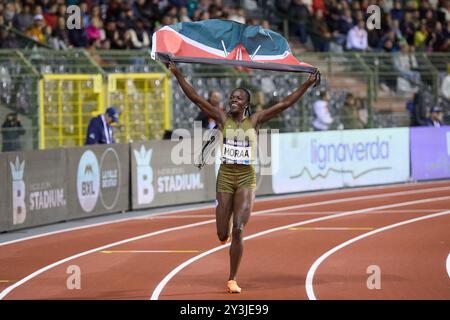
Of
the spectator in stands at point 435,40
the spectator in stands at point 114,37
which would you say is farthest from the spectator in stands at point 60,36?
the spectator in stands at point 435,40

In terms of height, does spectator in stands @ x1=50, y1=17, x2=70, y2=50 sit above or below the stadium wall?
above

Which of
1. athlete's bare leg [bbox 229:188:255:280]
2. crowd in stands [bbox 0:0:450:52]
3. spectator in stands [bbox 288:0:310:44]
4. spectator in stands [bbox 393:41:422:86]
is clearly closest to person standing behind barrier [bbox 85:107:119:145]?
crowd in stands [bbox 0:0:450:52]

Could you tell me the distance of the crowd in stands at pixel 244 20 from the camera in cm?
2433

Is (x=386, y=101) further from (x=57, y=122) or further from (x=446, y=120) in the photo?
(x=57, y=122)

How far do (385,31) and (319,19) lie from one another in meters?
2.10

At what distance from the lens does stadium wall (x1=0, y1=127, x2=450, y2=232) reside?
18.2m

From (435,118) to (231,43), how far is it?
1564 centimetres

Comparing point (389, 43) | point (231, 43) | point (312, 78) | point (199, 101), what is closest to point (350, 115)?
point (389, 43)

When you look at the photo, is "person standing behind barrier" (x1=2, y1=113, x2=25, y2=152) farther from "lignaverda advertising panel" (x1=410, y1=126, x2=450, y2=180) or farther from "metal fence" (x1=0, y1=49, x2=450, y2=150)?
"lignaverda advertising panel" (x1=410, y1=126, x2=450, y2=180)

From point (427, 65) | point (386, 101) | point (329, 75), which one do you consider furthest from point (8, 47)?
point (427, 65)

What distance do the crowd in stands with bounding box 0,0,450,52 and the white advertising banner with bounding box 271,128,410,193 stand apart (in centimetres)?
435

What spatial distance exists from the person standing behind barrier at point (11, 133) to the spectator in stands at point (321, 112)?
8.35 metres

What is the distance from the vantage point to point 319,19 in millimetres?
32094

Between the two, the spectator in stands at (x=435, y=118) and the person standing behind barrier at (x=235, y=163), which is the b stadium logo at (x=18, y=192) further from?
the spectator in stands at (x=435, y=118)
